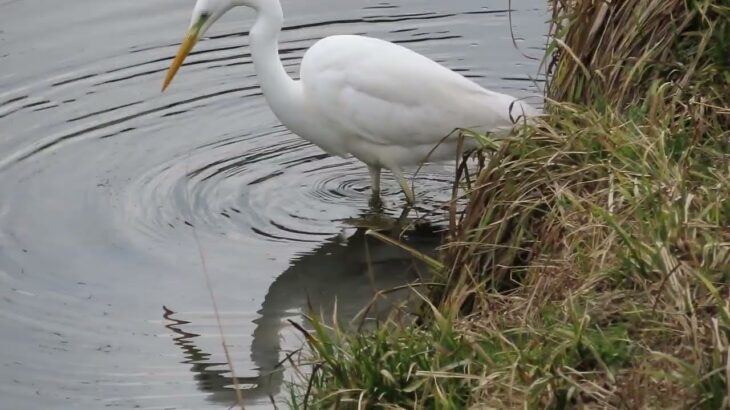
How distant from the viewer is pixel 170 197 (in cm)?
691

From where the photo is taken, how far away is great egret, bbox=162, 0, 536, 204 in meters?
6.58

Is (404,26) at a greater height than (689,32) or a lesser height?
lesser

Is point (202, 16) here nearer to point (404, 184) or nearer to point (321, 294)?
point (404, 184)

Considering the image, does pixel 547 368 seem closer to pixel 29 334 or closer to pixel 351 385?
pixel 351 385

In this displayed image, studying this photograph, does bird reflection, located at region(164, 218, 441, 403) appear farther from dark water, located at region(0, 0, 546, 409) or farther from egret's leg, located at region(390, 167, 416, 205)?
egret's leg, located at region(390, 167, 416, 205)

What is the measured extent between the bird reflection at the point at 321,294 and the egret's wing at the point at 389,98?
0.48m

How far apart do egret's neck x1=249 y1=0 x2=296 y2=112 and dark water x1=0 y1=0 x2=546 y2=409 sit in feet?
1.86

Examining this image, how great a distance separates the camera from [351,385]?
3.90 meters

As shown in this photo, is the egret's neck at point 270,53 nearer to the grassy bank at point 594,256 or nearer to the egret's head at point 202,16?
the egret's head at point 202,16

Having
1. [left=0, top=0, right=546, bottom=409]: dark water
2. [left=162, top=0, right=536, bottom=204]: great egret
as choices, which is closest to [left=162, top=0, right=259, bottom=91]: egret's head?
[left=162, top=0, right=536, bottom=204]: great egret

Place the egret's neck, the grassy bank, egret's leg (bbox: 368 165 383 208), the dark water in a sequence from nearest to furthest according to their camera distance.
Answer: the grassy bank
the dark water
the egret's neck
egret's leg (bbox: 368 165 383 208)

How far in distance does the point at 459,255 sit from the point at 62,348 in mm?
1659

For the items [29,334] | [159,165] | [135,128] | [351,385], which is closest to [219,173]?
[159,165]

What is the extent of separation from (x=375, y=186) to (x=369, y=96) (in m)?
0.61
